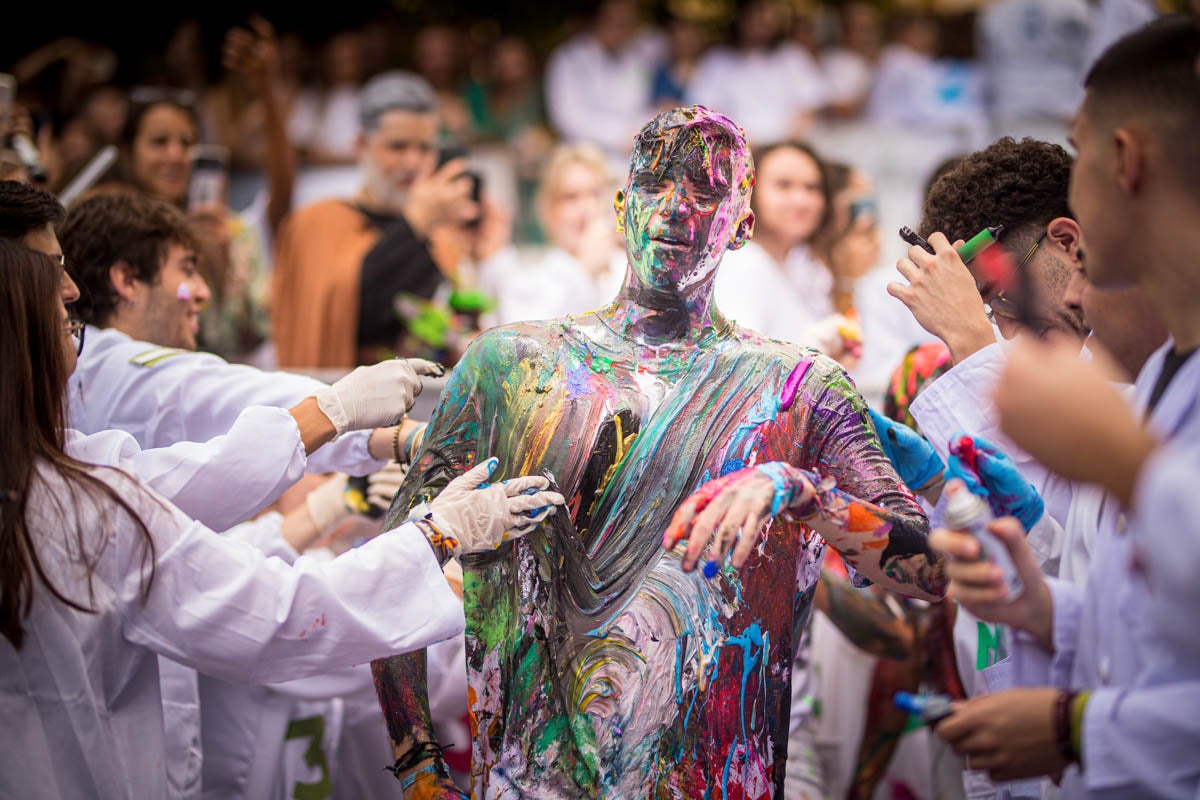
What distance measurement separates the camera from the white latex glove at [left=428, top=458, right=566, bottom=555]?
6.41 ft

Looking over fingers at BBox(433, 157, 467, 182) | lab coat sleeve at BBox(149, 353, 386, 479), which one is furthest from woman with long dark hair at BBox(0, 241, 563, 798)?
fingers at BBox(433, 157, 467, 182)

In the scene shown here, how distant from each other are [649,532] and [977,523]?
0.63 metres

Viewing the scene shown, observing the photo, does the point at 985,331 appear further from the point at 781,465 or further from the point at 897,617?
the point at 897,617

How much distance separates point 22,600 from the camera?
182cm

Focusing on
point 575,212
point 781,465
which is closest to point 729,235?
point 781,465

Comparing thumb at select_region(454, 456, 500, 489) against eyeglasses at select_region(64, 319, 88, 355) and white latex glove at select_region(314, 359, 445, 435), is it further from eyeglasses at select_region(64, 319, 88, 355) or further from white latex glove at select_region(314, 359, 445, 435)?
eyeglasses at select_region(64, 319, 88, 355)

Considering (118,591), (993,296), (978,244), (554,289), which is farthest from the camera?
(554,289)

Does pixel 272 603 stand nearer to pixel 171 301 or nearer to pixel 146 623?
pixel 146 623

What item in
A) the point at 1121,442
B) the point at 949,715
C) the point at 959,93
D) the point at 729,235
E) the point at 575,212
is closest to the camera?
the point at 1121,442

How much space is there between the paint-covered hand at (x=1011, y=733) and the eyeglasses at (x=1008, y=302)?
3.33 ft

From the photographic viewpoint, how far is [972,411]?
89.4 inches

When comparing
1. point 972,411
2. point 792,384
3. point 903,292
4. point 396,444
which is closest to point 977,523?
point 792,384

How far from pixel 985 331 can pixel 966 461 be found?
0.43 m

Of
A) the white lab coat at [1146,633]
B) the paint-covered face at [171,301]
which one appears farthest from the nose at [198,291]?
the white lab coat at [1146,633]
